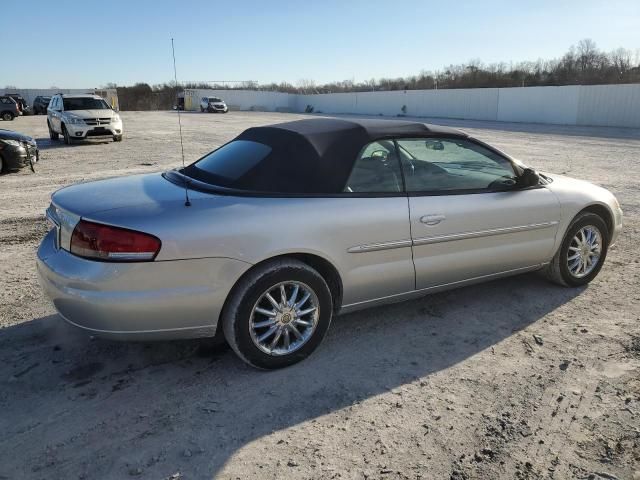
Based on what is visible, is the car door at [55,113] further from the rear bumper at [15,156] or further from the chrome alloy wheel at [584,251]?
the chrome alloy wheel at [584,251]

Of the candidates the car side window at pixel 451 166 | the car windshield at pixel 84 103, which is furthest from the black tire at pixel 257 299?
the car windshield at pixel 84 103

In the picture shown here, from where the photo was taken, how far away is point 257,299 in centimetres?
317

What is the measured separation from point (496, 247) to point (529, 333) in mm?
722

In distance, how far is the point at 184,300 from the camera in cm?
299

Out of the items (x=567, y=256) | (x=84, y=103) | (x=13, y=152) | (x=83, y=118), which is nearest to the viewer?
(x=567, y=256)

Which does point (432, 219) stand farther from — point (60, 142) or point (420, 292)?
point (60, 142)

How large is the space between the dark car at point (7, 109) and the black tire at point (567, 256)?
3963 cm

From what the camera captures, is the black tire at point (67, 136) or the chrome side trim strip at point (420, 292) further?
the black tire at point (67, 136)

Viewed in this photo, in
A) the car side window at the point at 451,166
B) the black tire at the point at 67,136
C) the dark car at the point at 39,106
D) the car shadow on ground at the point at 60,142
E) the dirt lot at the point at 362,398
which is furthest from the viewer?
the dark car at the point at 39,106

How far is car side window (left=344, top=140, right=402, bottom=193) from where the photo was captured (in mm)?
3596

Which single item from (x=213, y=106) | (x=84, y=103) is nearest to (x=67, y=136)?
(x=84, y=103)

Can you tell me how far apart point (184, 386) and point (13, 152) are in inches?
402

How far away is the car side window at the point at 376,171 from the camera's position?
11.8 ft

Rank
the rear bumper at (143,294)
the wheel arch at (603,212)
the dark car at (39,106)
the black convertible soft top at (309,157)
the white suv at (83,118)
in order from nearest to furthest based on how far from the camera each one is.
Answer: the rear bumper at (143,294), the black convertible soft top at (309,157), the wheel arch at (603,212), the white suv at (83,118), the dark car at (39,106)
